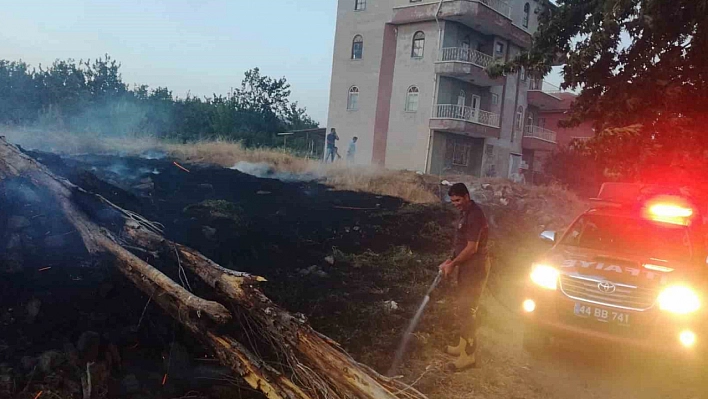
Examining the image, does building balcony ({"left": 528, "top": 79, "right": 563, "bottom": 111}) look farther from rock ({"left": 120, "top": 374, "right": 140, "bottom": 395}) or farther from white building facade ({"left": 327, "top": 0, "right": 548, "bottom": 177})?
rock ({"left": 120, "top": 374, "right": 140, "bottom": 395})

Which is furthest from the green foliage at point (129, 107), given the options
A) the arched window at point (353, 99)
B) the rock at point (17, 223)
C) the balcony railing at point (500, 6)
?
the rock at point (17, 223)

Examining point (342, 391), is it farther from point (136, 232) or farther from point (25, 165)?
point (25, 165)

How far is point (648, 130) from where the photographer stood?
1187cm

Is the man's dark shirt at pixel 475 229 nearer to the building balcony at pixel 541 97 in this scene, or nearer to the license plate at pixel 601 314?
the license plate at pixel 601 314

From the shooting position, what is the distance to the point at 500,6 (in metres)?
28.5

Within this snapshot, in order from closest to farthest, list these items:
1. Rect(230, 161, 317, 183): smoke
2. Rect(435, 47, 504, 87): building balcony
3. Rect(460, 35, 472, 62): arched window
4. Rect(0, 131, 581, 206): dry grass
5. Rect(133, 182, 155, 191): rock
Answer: Rect(133, 182, 155, 191): rock, Rect(0, 131, 581, 206): dry grass, Rect(230, 161, 317, 183): smoke, Rect(435, 47, 504, 87): building balcony, Rect(460, 35, 472, 62): arched window

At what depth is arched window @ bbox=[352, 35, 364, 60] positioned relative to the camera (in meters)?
29.0

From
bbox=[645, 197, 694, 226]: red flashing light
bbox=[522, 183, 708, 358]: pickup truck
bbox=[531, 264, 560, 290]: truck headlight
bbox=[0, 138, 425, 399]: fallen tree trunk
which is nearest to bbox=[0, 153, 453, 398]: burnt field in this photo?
bbox=[0, 138, 425, 399]: fallen tree trunk

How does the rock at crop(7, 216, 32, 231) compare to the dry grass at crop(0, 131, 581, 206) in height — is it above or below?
below

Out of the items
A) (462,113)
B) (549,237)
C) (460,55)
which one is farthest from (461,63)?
(549,237)

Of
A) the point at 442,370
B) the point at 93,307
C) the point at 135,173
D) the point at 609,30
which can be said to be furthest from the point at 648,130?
the point at 135,173

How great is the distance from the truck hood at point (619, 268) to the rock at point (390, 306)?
2.08 metres

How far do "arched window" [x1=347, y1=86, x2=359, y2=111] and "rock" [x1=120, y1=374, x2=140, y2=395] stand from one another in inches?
1031

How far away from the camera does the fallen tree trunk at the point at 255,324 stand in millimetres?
3597
